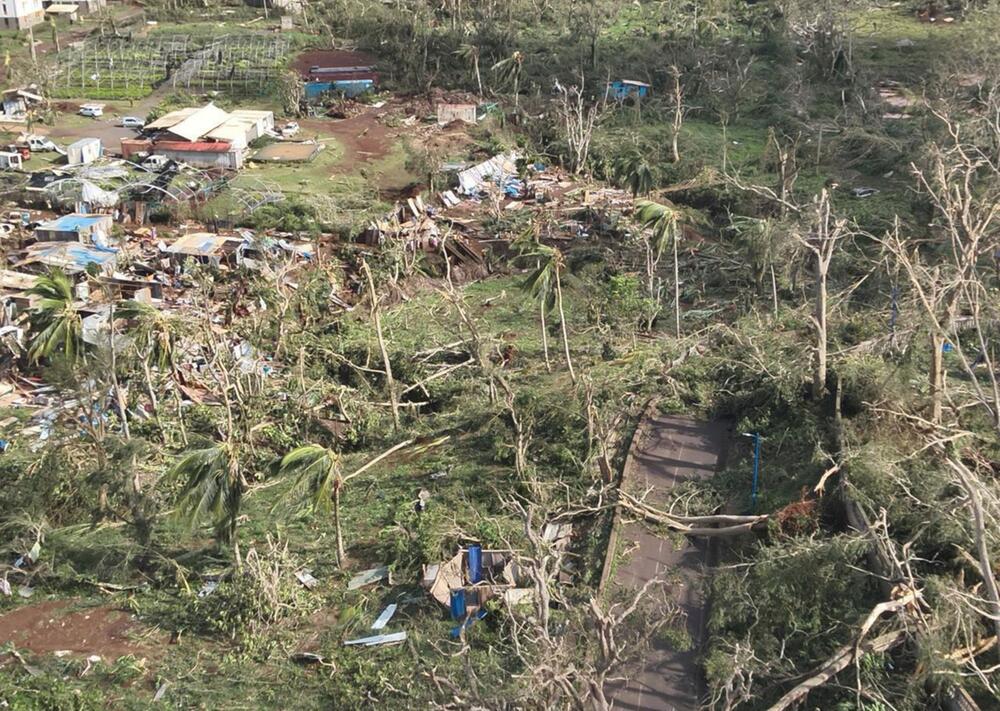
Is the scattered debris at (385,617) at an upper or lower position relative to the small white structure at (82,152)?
lower

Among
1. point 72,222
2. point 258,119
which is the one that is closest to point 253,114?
point 258,119

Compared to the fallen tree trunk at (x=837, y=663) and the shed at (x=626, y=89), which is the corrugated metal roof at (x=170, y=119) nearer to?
the shed at (x=626, y=89)

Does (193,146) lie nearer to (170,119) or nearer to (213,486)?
(170,119)

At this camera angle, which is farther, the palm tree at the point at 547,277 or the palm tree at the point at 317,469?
the palm tree at the point at 547,277

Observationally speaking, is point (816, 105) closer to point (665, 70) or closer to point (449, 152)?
point (665, 70)

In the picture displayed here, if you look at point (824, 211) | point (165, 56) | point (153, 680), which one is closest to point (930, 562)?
point (824, 211)

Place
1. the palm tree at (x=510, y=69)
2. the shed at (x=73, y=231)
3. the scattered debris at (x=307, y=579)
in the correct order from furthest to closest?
the palm tree at (x=510, y=69) < the shed at (x=73, y=231) < the scattered debris at (x=307, y=579)

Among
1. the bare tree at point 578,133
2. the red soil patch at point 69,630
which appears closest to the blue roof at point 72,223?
the bare tree at point 578,133
